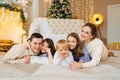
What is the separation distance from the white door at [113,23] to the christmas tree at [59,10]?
197cm

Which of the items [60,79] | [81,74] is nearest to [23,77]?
[60,79]

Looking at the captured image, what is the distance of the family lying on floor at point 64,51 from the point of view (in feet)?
7.33

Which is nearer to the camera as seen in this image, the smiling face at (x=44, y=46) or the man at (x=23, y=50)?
the man at (x=23, y=50)

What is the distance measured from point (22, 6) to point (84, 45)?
5011 mm

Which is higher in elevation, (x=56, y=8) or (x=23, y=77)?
(x=56, y=8)

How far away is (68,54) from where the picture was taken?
225cm

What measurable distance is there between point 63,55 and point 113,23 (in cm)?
687

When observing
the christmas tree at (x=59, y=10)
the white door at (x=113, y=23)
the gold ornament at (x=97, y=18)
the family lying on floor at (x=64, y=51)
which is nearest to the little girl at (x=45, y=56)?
the family lying on floor at (x=64, y=51)

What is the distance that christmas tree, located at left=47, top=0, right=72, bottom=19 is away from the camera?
24.8 ft

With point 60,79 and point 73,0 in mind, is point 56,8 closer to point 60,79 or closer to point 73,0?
point 73,0

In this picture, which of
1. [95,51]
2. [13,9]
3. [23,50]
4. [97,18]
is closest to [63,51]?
[95,51]

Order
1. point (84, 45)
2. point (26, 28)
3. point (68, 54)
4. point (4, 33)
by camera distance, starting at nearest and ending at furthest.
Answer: point (68, 54), point (84, 45), point (4, 33), point (26, 28)

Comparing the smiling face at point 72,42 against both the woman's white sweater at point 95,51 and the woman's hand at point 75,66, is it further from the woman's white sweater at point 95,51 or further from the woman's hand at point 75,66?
the woman's hand at point 75,66

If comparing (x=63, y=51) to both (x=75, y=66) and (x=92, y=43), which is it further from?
(x=92, y=43)
